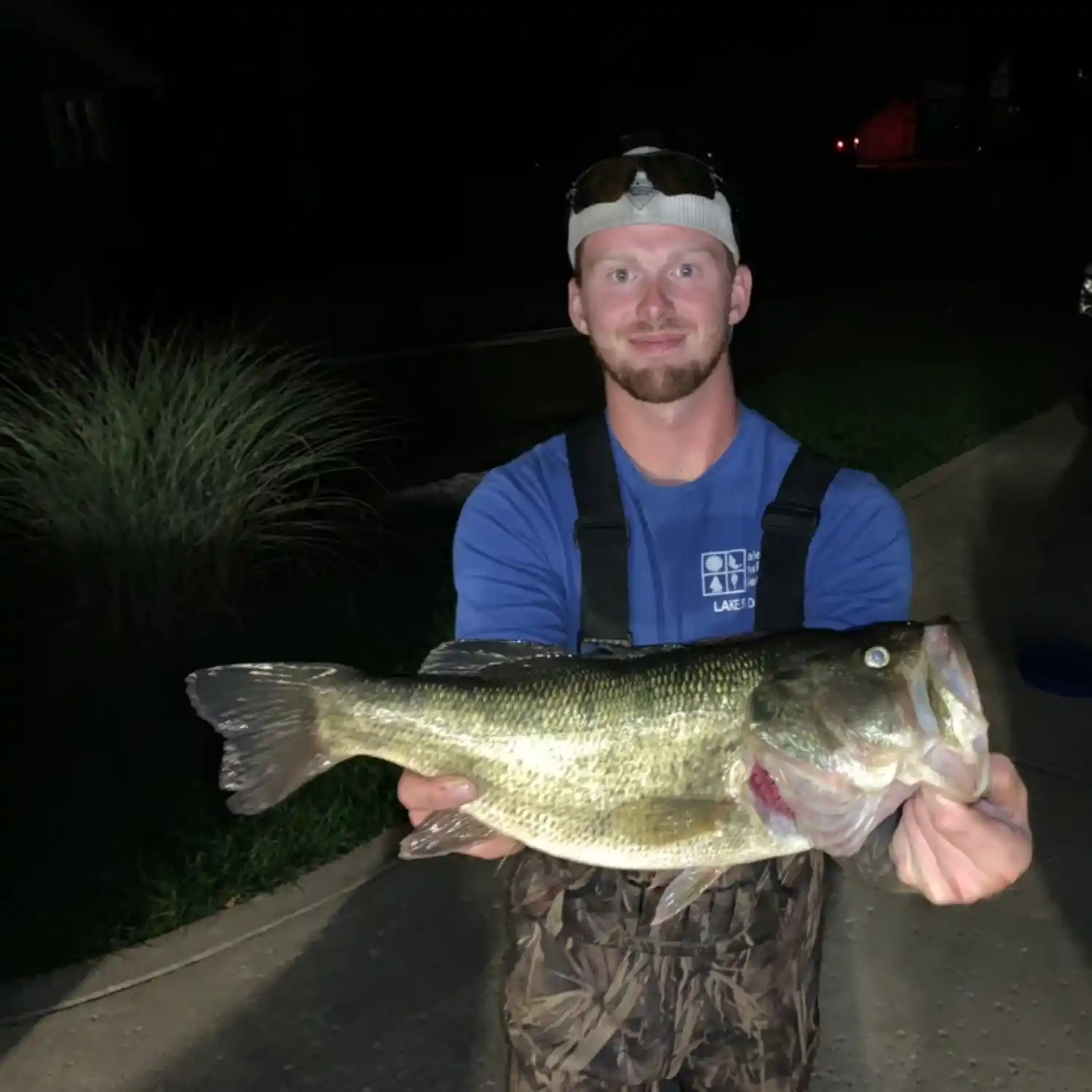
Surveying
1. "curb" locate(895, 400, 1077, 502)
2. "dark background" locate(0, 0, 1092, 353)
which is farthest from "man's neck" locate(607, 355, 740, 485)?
"dark background" locate(0, 0, 1092, 353)

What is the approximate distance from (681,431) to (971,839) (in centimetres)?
99

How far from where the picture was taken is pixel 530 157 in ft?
115

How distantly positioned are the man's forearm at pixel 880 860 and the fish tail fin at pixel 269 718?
1027 millimetres

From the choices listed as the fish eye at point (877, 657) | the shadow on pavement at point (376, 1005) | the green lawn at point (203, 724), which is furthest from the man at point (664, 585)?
the green lawn at point (203, 724)

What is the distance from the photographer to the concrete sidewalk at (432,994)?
3061mm

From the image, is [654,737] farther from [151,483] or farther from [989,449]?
[989,449]

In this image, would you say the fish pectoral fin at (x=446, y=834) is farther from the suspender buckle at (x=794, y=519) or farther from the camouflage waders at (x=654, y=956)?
the suspender buckle at (x=794, y=519)

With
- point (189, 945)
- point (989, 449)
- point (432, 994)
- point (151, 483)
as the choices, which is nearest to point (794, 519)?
point (432, 994)

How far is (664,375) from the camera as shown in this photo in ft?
8.08

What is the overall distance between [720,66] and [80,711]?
29795 millimetres

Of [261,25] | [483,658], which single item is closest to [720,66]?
[261,25]

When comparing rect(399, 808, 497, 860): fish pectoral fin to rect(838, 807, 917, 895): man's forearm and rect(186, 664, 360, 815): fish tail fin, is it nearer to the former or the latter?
rect(186, 664, 360, 815): fish tail fin

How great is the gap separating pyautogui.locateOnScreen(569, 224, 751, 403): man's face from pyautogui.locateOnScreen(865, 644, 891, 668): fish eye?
2.32ft

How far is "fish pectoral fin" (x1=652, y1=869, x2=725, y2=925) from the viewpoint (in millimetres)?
2201
